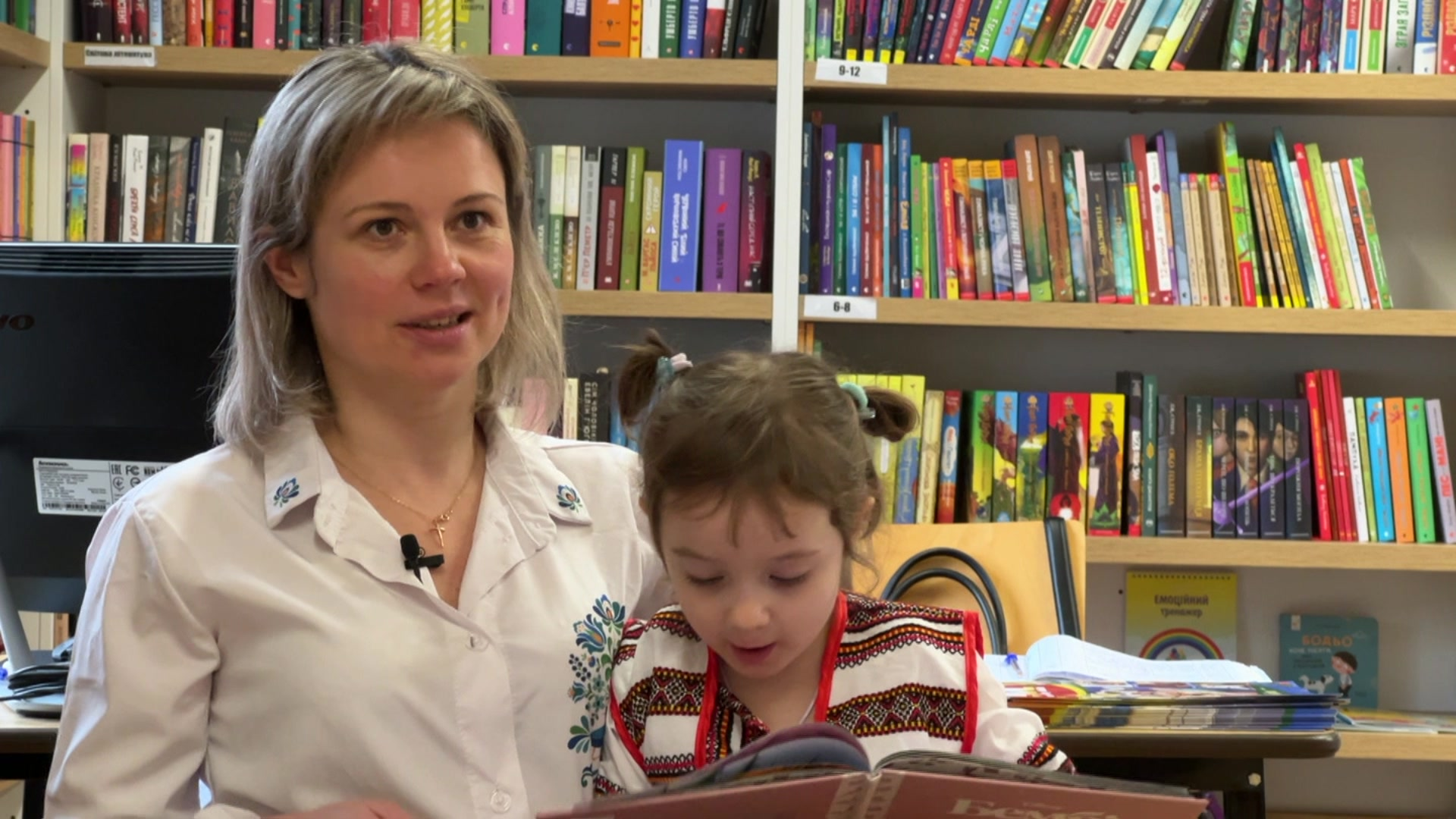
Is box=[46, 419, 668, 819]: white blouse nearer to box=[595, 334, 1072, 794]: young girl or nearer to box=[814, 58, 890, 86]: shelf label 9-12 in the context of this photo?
box=[595, 334, 1072, 794]: young girl

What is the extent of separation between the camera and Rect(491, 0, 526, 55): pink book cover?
9.11ft

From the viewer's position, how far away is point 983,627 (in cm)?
188

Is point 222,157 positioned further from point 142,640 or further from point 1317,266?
point 1317,266

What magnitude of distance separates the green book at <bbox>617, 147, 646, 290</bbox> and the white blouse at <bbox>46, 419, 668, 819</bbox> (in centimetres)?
161

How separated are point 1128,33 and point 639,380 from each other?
1.84 m

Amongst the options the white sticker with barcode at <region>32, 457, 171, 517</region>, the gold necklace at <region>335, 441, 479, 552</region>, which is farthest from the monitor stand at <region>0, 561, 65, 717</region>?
the gold necklace at <region>335, 441, 479, 552</region>

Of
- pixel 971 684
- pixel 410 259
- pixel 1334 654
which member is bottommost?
pixel 1334 654

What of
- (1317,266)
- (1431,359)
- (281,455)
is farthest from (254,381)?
(1431,359)

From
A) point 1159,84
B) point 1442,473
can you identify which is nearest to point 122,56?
point 1159,84

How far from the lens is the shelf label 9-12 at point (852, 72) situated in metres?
2.71

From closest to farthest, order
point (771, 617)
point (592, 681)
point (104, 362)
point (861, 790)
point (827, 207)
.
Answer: point (861, 790)
point (771, 617)
point (592, 681)
point (104, 362)
point (827, 207)

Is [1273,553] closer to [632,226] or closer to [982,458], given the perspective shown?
[982,458]

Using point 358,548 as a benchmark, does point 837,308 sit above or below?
above

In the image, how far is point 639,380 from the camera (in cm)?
132
